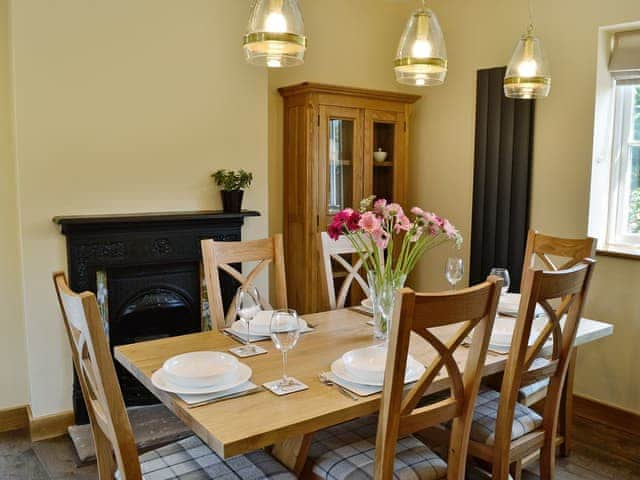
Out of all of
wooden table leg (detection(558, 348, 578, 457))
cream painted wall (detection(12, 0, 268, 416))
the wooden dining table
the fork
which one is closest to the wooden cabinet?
cream painted wall (detection(12, 0, 268, 416))

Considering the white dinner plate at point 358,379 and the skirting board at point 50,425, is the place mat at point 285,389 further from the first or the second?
the skirting board at point 50,425

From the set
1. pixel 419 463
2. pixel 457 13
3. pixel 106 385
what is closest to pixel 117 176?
pixel 106 385

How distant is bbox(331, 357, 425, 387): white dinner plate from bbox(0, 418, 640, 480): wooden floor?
1.07 m

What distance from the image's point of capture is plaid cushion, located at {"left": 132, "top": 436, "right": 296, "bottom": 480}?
1741mm

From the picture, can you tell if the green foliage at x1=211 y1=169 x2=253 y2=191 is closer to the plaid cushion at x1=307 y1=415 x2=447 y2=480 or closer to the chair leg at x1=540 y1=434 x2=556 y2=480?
the plaid cushion at x1=307 y1=415 x2=447 y2=480

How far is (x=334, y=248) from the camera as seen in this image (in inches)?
116

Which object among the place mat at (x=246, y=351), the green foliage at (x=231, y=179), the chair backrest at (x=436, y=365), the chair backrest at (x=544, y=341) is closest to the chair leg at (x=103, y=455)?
the place mat at (x=246, y=351)

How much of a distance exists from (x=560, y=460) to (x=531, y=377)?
42.1 inches

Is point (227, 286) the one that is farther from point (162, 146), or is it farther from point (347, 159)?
point (347, 159)

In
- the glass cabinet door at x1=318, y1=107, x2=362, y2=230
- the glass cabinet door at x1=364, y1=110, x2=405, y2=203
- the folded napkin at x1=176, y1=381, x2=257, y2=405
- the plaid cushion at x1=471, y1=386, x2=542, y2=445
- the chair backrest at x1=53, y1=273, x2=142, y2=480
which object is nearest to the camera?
the chair backrest at x1=53, y1=273, x2=142, y2=480

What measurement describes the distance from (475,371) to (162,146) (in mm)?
2199

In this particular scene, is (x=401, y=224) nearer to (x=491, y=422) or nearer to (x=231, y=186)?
(x=491, y=422)

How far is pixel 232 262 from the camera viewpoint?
8.74ft

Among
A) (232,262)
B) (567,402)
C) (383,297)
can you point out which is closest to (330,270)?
(232,262)
